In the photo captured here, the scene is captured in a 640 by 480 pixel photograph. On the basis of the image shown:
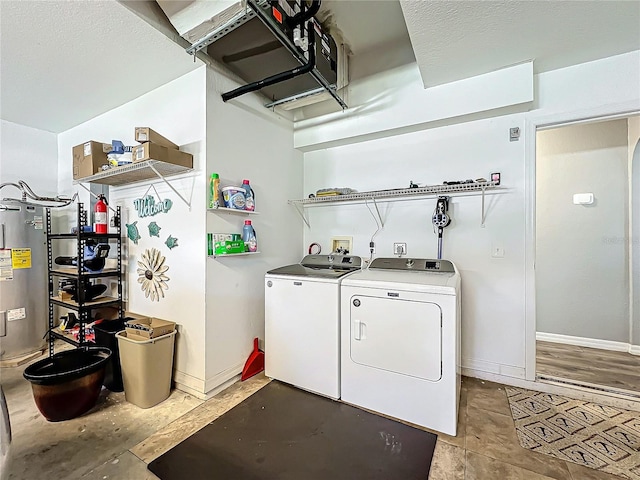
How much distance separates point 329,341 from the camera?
2.04 metres

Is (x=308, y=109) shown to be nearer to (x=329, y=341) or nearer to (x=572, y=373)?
(x=329, y=341)

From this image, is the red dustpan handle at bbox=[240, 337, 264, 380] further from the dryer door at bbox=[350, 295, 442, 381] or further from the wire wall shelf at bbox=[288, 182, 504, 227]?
the wire wall shelf at bbox=[288, 182, 504, 227]

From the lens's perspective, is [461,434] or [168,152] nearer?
[461,434]

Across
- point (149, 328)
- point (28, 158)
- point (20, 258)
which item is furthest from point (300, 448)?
point (28, 158)

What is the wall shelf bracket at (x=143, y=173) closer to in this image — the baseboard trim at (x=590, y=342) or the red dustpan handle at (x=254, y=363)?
the red dustpan handle at (x=254, y=363)

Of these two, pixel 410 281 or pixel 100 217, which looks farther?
pixel 100 217

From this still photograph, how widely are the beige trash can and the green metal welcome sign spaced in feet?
3.26

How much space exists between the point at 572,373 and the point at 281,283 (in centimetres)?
262

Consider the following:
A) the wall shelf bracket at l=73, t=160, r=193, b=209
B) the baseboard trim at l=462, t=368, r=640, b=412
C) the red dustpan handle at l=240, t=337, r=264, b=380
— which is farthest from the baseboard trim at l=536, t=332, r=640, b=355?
the wall shelf bracket at l=73, t=160, r=193, b=209

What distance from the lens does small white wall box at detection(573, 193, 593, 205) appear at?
3005 mm

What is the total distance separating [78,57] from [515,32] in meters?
2.98

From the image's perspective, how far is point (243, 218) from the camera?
2420mm

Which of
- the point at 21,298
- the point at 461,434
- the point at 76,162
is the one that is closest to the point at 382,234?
the point at 461,434

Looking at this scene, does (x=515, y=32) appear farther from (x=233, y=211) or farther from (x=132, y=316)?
(x=132, y=316)
